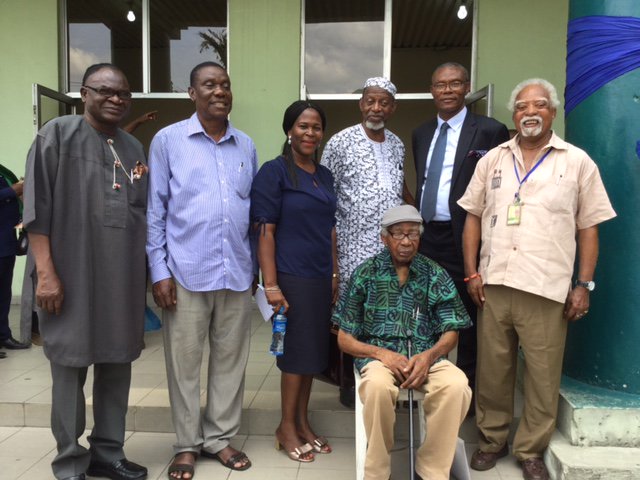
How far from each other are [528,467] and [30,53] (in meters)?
6.32

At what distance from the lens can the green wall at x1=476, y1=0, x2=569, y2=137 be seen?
5.73 m

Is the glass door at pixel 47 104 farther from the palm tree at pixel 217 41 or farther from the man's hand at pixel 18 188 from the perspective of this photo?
the palm tree at pixel 217 41

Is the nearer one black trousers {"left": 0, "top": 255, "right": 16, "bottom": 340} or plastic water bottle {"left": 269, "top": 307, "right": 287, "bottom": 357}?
plastic water bottle {"left": 269, "top": 307, "right": 287, "bottom": 357}

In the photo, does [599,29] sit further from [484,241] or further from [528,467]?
[528,467]

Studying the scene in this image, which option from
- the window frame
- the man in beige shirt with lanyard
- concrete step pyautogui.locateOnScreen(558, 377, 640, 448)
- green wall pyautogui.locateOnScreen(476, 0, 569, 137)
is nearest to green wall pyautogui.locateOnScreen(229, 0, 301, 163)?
the window frame

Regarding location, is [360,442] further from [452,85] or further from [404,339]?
[452,85]

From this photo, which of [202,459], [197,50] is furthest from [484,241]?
[197,50]

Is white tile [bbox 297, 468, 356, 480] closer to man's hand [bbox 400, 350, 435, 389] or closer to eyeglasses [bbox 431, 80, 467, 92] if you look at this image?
man's hand [bbox 400, 350, 435, 389]

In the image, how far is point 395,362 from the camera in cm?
271

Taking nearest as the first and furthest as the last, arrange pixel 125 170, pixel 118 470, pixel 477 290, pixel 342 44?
pixel 125 170
pixel 118 470
pixel 477 290
pixel 342 44

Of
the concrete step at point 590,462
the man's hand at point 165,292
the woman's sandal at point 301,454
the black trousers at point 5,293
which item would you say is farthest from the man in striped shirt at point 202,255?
the black trousers at point 5,293

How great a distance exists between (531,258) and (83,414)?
236cm

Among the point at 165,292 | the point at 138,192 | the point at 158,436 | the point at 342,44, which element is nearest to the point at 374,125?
the point at 138,192

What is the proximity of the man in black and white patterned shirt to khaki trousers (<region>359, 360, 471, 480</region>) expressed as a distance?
82cm
